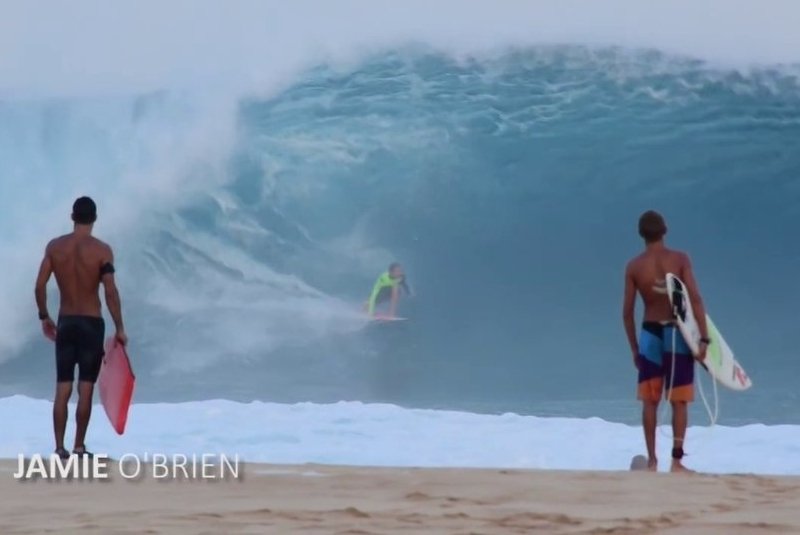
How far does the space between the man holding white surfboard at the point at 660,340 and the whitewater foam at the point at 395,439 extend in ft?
5.74

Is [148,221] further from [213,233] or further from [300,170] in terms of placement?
[300,170]

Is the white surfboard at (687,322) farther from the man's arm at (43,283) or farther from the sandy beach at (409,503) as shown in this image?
the man's arm at (43,283)

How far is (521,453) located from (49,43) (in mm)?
7675

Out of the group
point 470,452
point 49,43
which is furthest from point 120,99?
point 470,452

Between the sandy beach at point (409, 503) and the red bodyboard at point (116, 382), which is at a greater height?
the red bodyboard at point (116, 382)

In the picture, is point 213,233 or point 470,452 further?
point 213,233

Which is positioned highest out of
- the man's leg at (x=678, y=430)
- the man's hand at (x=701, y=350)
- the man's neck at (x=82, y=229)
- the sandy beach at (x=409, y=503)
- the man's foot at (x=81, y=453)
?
the man's neck at (x=82, y=229)

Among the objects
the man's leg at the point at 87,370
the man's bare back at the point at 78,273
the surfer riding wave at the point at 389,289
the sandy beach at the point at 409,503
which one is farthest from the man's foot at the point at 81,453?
the surfer riding wave at the point at 389,289

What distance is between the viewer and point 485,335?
12.4 metres

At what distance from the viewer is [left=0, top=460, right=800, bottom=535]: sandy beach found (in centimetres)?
336

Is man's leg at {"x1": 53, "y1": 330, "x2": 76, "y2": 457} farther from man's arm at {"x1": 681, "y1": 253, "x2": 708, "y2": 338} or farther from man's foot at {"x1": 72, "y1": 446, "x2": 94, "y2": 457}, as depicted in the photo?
man's arm at {"x1": 681, "y1": 253, "x2": 708, "y2": 338}

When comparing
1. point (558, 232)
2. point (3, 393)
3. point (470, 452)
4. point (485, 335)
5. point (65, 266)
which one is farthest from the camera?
point (558, 232)

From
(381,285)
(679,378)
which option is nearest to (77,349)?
(679,378)

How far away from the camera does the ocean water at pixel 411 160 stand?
12.5 m
